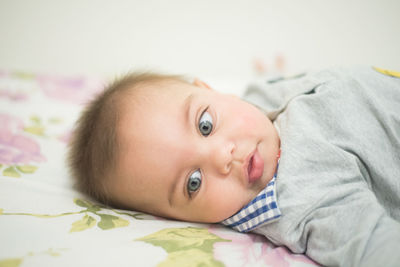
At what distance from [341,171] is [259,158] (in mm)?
192

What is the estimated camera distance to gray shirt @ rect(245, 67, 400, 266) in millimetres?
620

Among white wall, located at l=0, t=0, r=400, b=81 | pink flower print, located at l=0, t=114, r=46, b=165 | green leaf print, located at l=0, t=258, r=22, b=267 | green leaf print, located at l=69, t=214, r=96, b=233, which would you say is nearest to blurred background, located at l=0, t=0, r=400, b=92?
white wall, located at l=0, t=0, r=400, b=81

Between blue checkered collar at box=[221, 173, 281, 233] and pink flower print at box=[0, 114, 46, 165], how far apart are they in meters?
0.68

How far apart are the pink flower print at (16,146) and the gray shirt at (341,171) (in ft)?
2.46

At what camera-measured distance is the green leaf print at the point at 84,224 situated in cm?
65

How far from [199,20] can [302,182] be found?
158 cm

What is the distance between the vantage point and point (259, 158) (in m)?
0.78

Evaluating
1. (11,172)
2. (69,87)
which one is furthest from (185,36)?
(11,172)

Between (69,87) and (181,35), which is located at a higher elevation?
(181,35)

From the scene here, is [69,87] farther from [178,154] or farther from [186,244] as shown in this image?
[186,244]

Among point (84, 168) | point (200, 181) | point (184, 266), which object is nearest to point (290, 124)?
point (200, 181)

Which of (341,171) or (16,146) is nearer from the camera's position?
(341,171)

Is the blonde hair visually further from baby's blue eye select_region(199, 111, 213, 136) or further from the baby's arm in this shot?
the baby's arm

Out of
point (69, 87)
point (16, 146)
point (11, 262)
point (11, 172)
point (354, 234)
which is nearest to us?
point (11, 262)
